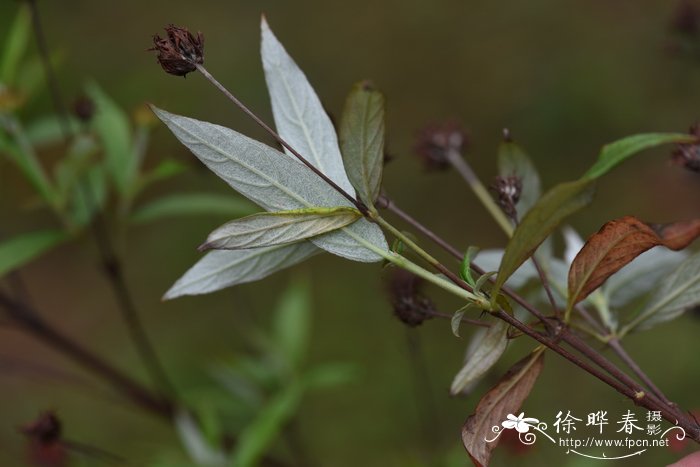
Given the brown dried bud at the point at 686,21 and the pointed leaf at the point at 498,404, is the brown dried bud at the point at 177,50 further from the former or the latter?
the brown dried bud at the point at 686,21

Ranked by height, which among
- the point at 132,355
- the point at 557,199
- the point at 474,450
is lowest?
the point at 132,355

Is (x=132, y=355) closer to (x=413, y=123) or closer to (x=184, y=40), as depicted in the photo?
(x=413, y=123)

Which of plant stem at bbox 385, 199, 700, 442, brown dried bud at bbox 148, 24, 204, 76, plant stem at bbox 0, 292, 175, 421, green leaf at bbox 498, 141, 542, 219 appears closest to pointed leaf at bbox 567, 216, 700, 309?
plant stem at bbox 385, 199, 700, 442

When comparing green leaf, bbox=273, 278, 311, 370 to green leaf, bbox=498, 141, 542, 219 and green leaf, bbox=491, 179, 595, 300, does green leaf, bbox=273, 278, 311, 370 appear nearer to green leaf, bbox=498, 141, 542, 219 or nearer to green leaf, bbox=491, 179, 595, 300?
green leaf, bbox=498, 141, 542, 219

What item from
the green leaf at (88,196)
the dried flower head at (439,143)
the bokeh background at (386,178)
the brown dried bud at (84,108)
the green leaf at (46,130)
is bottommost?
the bokeh background at (386,178)

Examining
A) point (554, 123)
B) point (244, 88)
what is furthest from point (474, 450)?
point (244, 88)

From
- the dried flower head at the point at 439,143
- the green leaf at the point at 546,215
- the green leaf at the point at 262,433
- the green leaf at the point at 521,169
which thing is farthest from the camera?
the green leaf at the point at 262,433

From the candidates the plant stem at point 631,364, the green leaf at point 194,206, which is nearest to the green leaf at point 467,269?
the plant stem at point 631,364

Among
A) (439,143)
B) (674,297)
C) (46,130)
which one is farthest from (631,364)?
(46,130)
